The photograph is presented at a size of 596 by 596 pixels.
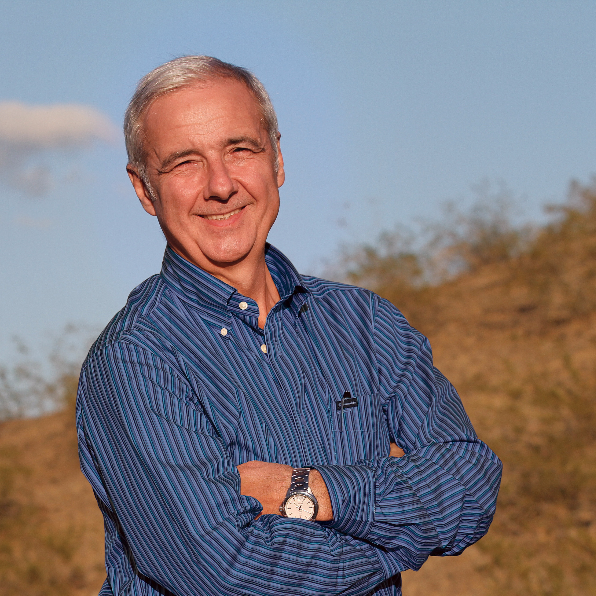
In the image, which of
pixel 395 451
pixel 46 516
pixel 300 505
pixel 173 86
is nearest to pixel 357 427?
pixel 395 451

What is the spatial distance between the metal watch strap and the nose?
79cm

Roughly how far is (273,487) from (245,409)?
0.77 feet

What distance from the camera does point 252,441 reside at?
202 cm

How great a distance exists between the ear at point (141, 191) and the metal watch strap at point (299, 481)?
0.90m

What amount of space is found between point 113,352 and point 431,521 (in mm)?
963

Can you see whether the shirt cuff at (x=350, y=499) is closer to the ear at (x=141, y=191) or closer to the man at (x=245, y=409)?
the man at (x=245, y=409)

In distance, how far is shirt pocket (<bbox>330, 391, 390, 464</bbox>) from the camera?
6.94 ft

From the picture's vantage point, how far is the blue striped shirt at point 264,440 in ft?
6.02

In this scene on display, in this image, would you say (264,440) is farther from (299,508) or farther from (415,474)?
(415,474)

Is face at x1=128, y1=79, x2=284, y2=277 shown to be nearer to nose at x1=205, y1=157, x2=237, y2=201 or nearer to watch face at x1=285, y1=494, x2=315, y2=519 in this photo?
nose at x1=205, y1=157, x2=237, y2=201

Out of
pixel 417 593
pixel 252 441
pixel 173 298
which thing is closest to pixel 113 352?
pixel 173 298

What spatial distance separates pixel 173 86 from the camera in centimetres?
214

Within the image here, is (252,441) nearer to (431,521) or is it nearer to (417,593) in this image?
(431,521)

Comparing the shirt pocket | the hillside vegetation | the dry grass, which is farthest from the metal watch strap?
the dry grass
